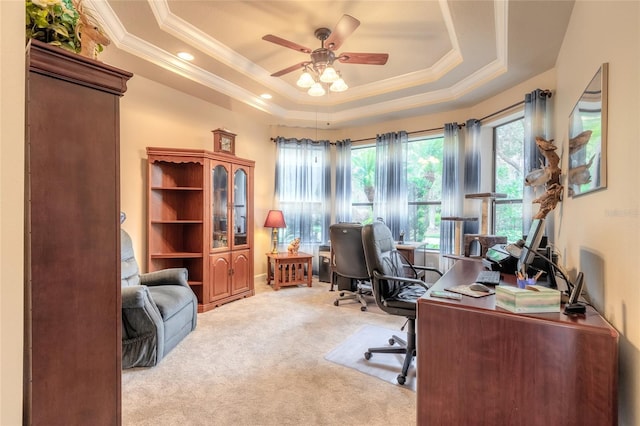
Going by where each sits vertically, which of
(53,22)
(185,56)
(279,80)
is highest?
(279,80)

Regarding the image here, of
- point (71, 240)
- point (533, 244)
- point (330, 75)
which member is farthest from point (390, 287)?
point (71, 240)

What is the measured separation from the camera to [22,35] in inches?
27.5

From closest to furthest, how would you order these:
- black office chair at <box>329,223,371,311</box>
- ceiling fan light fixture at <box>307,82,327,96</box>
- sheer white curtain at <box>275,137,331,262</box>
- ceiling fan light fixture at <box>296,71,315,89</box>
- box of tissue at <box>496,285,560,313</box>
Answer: box of tissue at <box>496,285,560,313</box>, ceiling fan light fixture at <box>296,71,315,89</box>, ceiling fan light fixture at <box>307,82,327,96</box>, black office chair at <box>329,223,371,311</box>, sheer white curtain at <box>275,137,331,262</box>

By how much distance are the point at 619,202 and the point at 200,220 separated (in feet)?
11.7

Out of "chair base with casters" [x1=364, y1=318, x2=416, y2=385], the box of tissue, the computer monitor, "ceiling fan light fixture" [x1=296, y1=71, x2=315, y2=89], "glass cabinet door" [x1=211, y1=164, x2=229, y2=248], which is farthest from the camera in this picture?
"glass cabinet door" [x1=211, y1=164, x2=229, y2=248]

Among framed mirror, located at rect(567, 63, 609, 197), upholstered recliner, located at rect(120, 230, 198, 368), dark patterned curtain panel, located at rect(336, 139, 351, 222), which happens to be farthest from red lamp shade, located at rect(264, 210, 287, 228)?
framed mirror, located at rect(567, 63, 609, 197)

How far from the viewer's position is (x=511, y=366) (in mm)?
1228

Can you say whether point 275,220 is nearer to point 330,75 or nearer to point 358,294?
point 358,294

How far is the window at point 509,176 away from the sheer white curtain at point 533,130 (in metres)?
0.48

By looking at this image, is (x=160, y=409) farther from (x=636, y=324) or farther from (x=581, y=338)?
(x=636, y=324)

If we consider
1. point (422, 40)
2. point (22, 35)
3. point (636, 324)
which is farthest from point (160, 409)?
point (422, 40)

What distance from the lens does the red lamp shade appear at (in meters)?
4.68

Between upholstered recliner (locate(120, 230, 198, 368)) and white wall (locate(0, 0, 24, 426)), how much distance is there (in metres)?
1.70

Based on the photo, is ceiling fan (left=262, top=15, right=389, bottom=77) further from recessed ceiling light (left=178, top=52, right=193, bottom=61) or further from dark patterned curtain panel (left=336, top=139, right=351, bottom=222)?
dark patterned curtain panel (left=336, top=139, right=351, bottom=222)
